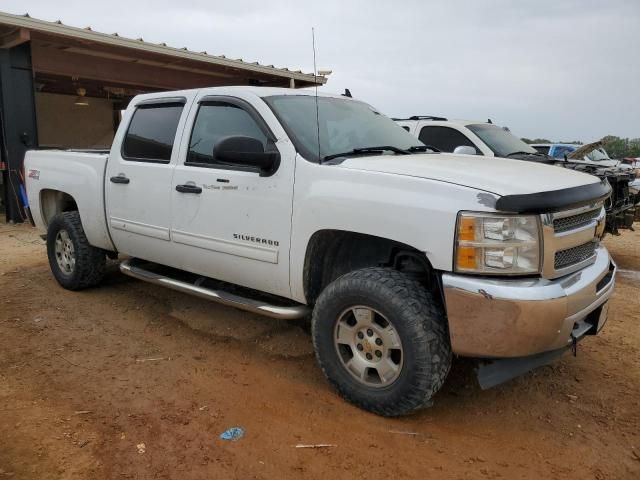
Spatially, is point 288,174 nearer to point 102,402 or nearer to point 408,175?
point 408,175

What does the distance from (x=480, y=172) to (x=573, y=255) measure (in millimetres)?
710

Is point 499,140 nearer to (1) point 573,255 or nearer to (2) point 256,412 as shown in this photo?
(1) point 573,255

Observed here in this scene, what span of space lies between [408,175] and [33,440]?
2.45 m

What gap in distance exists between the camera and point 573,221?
2998 mm

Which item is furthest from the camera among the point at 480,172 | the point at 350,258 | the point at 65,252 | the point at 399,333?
the point at 65,252

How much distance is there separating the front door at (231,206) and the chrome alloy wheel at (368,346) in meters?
0.54

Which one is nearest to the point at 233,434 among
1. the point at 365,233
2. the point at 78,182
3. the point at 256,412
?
the point at 256,412

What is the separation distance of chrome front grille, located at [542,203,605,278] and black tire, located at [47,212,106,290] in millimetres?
4232

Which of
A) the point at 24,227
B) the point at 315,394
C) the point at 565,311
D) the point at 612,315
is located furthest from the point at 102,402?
the point at 24,227

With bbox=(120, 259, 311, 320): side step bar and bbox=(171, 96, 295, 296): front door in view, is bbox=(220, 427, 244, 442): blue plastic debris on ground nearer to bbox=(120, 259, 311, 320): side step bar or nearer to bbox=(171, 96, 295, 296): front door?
bbox=(120, 259, 311, 320): side step bar

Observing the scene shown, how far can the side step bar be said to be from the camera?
11.5 feet

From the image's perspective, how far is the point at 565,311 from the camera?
2.68m

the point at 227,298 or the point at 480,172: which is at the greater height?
the point at 480,172

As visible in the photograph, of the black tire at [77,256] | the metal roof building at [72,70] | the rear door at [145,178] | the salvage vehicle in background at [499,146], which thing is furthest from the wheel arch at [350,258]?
the metal roof building at [72,70]
